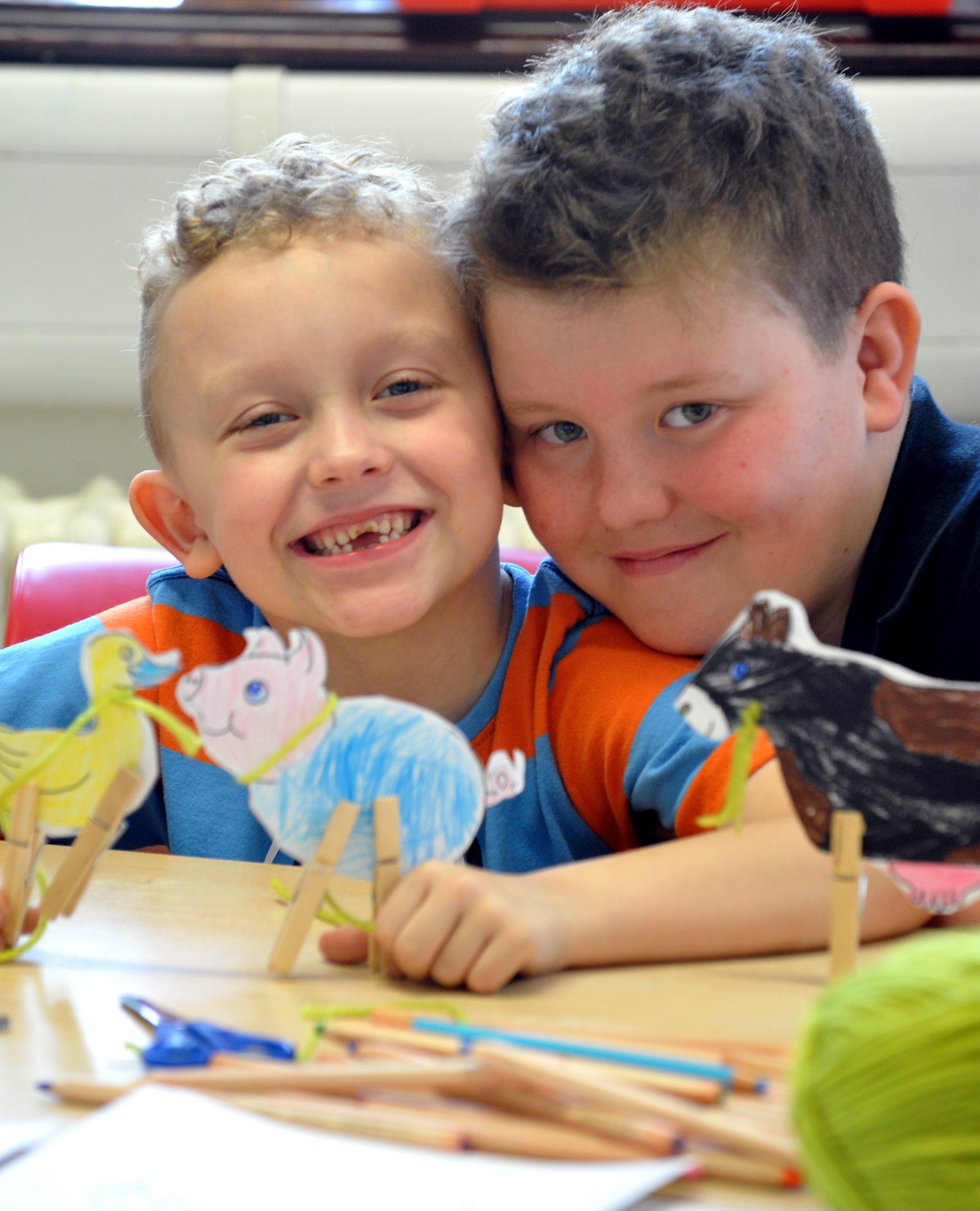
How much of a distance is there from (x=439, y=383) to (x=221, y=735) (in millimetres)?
413

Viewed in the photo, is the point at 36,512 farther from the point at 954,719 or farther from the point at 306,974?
the point at 954,719

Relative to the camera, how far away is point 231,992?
0.61 m

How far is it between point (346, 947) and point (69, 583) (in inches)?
34.9

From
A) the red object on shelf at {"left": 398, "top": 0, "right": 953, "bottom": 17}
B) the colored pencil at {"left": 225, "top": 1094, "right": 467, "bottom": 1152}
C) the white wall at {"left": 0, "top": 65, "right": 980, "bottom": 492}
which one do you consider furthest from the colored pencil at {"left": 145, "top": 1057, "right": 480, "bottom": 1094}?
the red object on shelf at {"left": 398, "top": 0, "right": 953, "bottom": 17}

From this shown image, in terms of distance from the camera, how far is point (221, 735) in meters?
0.65

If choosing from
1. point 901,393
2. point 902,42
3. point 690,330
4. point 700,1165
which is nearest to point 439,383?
point 690,330

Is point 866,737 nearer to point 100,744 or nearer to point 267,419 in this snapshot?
point 100,744

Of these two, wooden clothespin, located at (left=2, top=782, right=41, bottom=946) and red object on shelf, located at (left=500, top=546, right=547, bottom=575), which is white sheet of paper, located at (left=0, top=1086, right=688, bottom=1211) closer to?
wooden clothespin, located at (left=2, top=782, right=41, bottom=946)

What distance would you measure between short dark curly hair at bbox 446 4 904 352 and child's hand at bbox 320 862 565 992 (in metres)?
0.43

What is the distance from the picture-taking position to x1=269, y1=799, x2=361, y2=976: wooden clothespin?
638mm

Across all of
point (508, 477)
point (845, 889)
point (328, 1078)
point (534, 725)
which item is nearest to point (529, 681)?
point (534, 725)

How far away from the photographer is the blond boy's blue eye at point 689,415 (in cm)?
89

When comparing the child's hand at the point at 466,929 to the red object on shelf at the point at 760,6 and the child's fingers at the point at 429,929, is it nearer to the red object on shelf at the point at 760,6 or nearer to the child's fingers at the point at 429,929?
the child's fingers at the point at 429,929

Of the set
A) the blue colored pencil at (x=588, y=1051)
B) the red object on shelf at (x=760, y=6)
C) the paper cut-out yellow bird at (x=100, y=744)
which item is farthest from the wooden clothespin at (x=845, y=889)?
the red object on shelf at (x=760, y=6)
